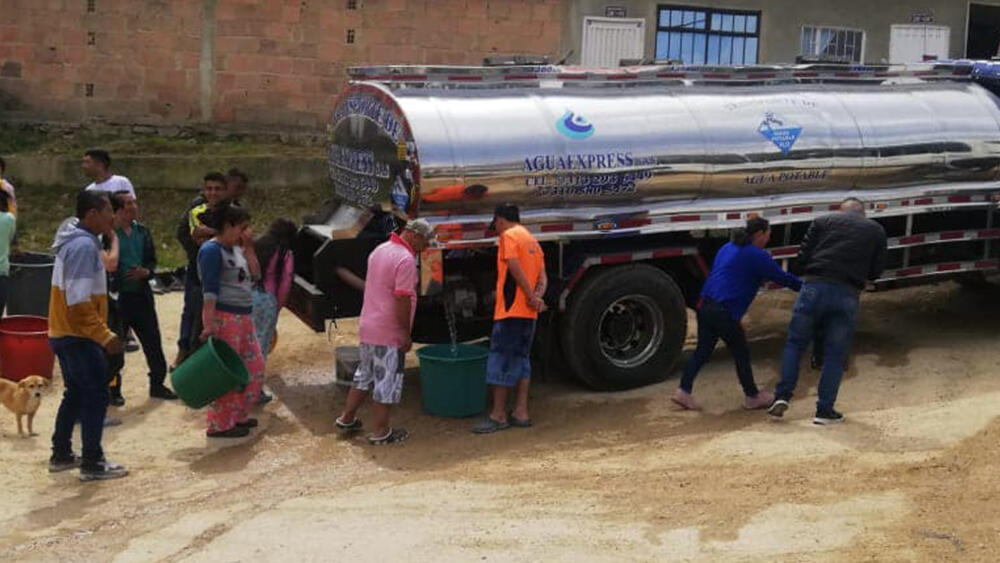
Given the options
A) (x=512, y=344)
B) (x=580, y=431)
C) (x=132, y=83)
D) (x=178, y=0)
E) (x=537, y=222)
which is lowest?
(x=580, y=431)

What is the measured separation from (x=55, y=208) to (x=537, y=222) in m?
8.66

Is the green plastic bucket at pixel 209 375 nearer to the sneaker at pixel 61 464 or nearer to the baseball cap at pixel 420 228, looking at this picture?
the sneaker at pixel 61 464

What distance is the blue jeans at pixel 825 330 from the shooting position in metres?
9.47

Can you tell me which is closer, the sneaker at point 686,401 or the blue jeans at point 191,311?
the sneaker at point 686,401

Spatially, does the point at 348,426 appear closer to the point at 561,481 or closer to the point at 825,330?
the point at 561,481

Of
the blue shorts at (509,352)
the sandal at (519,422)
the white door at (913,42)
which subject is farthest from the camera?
the white door at (913,42)

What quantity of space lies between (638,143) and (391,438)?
9.96 feet

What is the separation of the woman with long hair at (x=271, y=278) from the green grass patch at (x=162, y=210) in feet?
17.0

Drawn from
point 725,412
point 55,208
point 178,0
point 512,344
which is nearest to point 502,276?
point 512,344

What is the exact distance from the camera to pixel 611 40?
65.5 ft

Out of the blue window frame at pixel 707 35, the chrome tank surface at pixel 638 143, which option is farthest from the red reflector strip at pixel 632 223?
the blue window frame at pixel 707 35

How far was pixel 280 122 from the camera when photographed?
18797mm

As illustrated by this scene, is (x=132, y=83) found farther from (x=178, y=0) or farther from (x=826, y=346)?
(x=826, y=346)

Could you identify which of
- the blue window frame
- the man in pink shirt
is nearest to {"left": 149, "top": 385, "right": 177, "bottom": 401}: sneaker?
the man in pink shirt
